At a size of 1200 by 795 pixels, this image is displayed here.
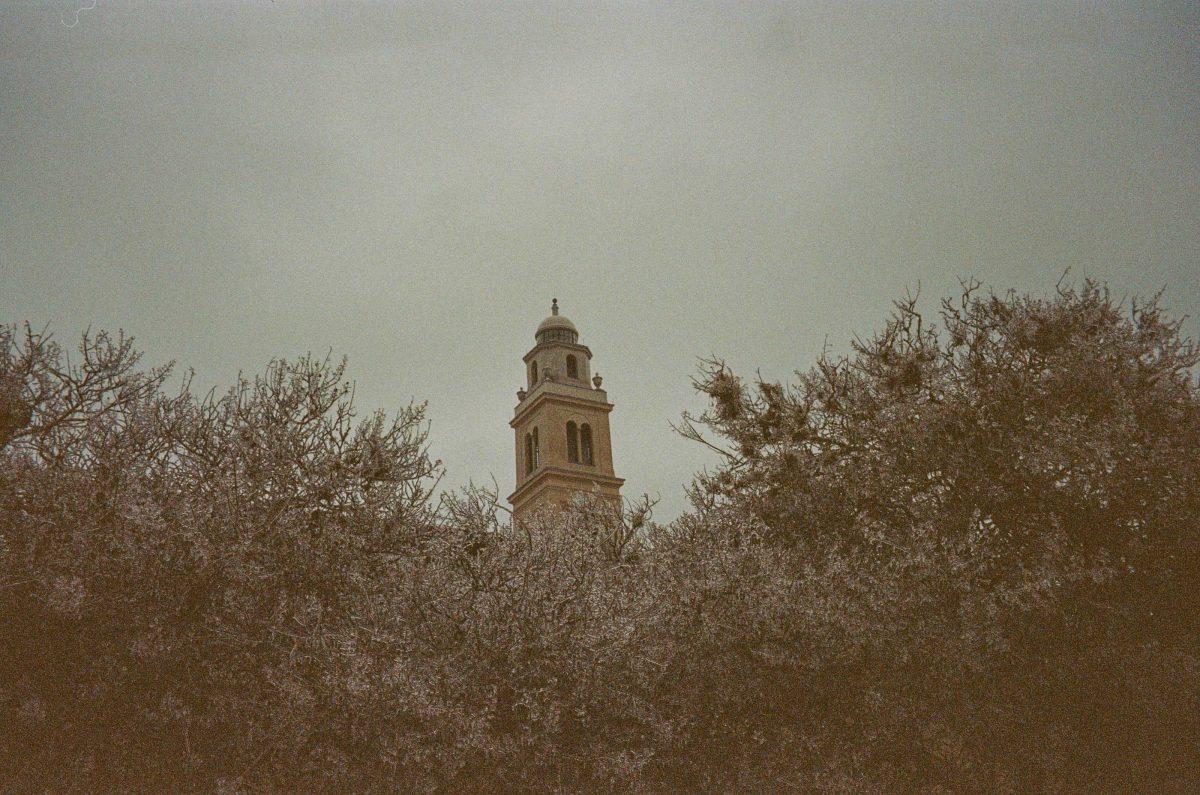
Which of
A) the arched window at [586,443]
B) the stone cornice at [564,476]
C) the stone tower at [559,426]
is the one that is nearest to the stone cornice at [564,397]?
the stone tower at [559,426]

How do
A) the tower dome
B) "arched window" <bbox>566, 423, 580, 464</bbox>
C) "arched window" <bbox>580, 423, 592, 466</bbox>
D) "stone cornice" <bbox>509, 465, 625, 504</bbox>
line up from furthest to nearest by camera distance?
1. the tower dome
2. "arched window" <bbox>580, 423, 592, 466</bbox>
3. "arched window" <bbox>566, 423, 580, 464</bbox>
4. "stone cornice" <bbox>509, 465, 625, 504</bbox>

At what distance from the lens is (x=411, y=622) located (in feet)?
39.5

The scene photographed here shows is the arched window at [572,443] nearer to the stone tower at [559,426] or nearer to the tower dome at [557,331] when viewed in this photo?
the stone tower at [559,426]

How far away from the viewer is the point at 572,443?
44.8 metres

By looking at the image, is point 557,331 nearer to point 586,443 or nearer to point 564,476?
point 586,443

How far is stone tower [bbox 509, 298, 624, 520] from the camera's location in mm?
42344

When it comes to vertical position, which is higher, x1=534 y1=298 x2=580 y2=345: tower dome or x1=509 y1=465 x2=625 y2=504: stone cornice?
x1=534 y1=298 x2=580 y2=345: tower dome

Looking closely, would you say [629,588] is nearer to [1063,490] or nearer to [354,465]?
[354,465]

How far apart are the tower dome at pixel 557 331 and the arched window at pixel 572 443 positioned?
20.7ft

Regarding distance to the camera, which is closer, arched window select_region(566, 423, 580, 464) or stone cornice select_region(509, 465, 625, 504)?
stone cornice select_region(509, 465, 625, 504)

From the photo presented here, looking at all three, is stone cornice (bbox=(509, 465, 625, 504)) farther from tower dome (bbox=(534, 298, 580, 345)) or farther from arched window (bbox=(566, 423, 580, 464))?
tower dome (bbox=(534, 298, 580, 345))

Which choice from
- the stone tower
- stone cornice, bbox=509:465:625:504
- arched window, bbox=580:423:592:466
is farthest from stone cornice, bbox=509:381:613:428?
stone cornice, bbox=509:465:625:504

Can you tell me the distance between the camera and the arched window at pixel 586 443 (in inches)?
1757

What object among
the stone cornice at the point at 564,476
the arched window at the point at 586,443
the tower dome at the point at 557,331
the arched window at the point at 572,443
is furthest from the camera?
the tower dome at the point at 557,331
